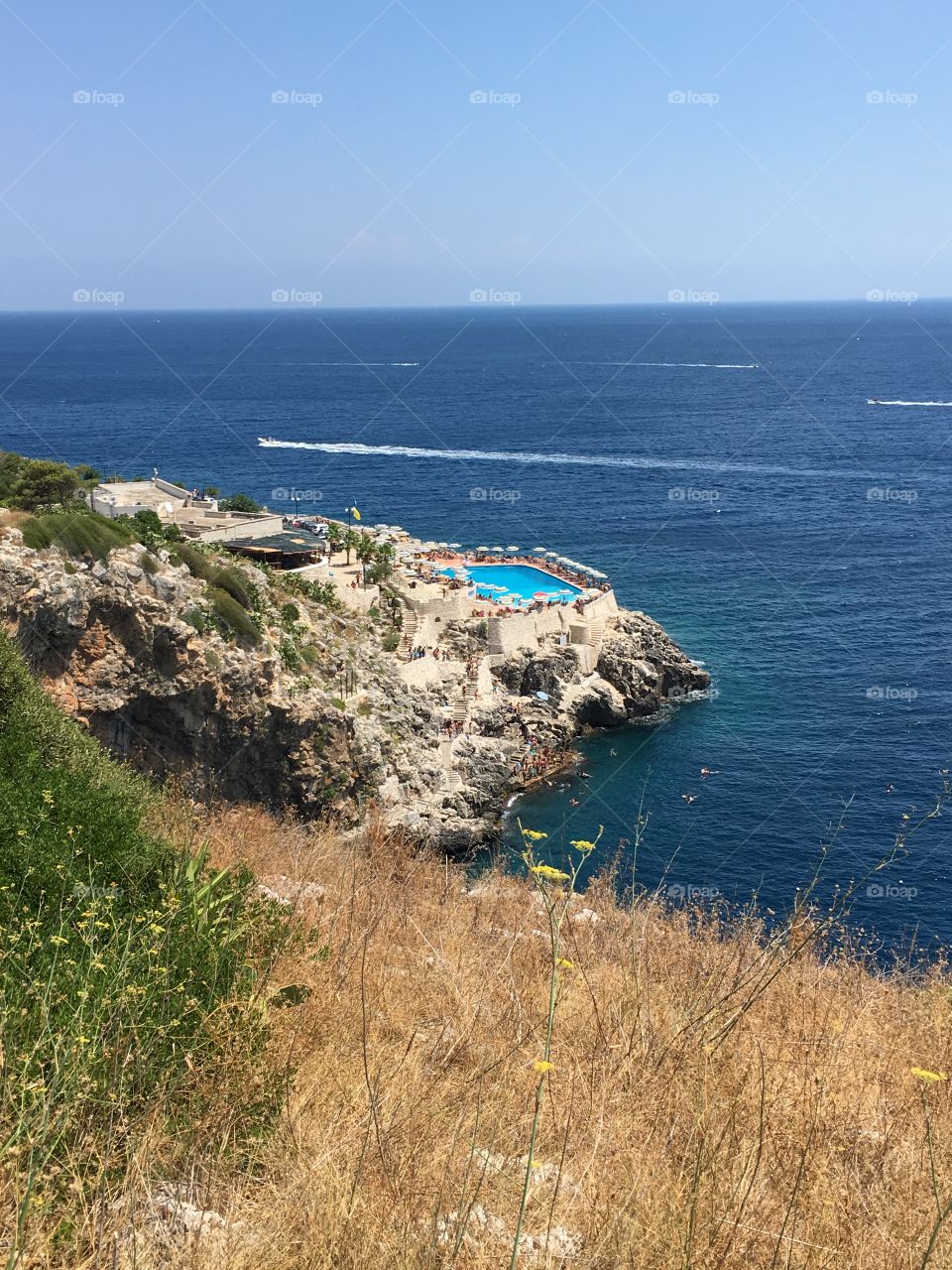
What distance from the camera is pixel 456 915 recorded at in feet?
32.6

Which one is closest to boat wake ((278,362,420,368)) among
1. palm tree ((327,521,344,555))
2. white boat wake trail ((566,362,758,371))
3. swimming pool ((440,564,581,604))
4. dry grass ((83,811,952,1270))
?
white boat wake trail ((566,362,758,371))

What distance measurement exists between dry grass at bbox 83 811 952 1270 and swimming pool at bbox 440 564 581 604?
1610 inches

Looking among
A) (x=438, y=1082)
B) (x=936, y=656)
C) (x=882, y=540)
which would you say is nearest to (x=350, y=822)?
(x=438, y=1082)

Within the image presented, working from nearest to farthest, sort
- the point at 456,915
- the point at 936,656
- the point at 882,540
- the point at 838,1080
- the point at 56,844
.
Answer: the point at 838,1080 → the point at 56,844 → the point at 456,915 → the point at 936,656 → the point at 882,540

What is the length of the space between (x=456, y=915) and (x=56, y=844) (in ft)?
11.7

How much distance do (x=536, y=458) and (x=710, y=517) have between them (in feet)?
81.9

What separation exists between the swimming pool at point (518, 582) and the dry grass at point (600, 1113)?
40.9 m

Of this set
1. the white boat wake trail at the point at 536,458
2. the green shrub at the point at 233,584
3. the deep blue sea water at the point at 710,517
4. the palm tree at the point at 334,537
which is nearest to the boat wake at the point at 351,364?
the deep blue sea water at the point at 710,517

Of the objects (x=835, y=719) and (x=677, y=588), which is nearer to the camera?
(x=835, y=719)

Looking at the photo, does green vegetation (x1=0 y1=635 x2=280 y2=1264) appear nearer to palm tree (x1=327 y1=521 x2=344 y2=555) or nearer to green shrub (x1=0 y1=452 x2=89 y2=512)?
green shrub (x1=0 y1=452 x2=89 y2=512)

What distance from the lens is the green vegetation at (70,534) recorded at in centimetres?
2497

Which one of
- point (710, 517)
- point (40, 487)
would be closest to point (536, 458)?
point (710, 517)

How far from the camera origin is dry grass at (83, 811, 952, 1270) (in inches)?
178

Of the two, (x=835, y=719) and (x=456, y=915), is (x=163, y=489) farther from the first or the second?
(x=456, y=915)
